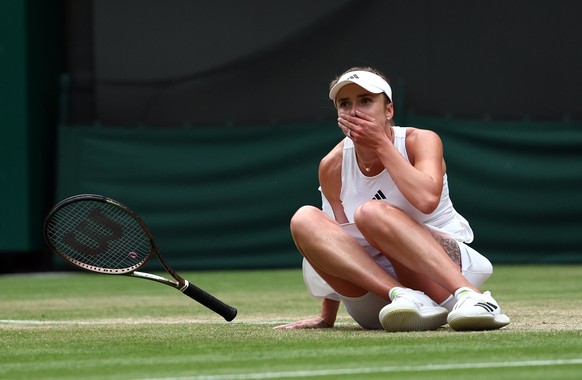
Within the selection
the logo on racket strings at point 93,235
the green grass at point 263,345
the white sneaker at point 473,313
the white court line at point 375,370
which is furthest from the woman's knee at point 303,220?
the white court line at point 375,370

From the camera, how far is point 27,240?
10.5m

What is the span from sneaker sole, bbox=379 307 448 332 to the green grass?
6 cm

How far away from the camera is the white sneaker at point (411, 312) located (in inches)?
173

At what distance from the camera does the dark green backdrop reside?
10.0m

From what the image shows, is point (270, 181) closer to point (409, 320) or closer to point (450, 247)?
point (450, 247)

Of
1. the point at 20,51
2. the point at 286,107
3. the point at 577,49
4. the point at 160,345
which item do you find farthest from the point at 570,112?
the point at 160,345

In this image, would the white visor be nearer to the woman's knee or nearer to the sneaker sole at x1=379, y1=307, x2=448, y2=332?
the woman's knee

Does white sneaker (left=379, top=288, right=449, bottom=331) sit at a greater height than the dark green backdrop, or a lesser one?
greater

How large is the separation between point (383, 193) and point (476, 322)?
2.16ft

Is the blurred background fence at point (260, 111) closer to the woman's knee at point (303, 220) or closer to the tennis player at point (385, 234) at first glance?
the tennis player at point (385, 234)

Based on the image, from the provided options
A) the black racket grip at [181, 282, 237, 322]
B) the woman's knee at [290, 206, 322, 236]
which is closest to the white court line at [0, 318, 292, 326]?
the black racket grip at [181, 282, 237, 322]

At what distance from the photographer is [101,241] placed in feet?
16.6

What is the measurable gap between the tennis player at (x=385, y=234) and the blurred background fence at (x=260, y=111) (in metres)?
5.37

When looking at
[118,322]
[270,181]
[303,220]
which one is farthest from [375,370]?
[270,181]
